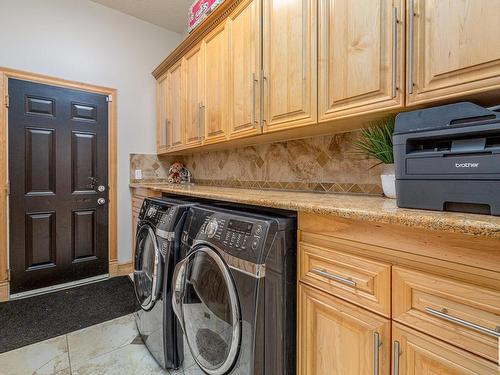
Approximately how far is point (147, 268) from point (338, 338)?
4.08ft

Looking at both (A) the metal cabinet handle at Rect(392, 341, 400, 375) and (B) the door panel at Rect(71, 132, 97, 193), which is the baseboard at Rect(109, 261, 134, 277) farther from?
(A) the metal cabinet handle at Rect(392, 341, 400, 375)

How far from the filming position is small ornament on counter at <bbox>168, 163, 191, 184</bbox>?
3201 millimetres

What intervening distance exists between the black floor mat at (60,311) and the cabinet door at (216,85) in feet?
5.44

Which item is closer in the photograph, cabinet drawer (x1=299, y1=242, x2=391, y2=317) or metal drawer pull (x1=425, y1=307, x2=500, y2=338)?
metal drawer pull (x1=425, y1=307, x2=500, y2=338)

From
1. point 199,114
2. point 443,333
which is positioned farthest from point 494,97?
point 199,114

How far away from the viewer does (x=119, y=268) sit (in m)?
2.96

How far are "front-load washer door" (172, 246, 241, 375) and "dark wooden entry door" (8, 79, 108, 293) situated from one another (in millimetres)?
1964

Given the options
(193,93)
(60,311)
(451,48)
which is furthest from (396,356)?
(60,311)

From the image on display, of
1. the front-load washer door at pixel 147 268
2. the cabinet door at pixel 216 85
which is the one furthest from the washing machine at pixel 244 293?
the cabinet door at pixel 216 85

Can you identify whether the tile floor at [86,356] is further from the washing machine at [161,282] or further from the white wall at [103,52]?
the white wall at [103,52]

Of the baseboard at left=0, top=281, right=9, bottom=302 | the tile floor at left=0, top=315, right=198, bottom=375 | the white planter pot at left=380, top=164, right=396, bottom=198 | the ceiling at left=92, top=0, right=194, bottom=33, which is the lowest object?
the tile floor at left=0, top=315, right=198, bottom=375

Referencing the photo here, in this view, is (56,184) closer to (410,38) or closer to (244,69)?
(244,69)

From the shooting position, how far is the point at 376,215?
0.77 meters

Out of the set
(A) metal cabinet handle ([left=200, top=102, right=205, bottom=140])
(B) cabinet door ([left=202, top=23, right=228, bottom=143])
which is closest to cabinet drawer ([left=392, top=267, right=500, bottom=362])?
(B) cabinet door ([left=202, top=23, right=228, bottom=143])
